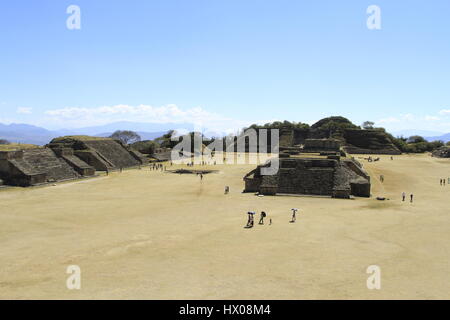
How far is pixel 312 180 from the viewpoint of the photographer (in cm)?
3039

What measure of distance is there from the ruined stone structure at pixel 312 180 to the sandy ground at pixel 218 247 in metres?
1.48

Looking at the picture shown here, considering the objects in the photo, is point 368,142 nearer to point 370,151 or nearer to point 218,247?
point 370,151

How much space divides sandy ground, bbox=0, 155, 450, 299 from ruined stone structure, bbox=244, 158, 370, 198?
148 cm

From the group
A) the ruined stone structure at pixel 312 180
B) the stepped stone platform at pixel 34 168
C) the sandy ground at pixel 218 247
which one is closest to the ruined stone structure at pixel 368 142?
the ruined stone structure at pixel 312 180

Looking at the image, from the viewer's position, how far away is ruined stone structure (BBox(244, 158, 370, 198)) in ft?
96.4

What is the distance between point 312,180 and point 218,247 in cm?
1672

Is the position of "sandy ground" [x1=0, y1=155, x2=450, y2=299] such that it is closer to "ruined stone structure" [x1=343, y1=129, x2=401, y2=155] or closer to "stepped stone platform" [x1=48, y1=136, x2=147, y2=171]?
"stepped stone platform" [x1=48, y1=136, x2=147, y2=171]

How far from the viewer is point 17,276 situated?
1241cm

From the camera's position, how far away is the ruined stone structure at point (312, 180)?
96.4 ft
